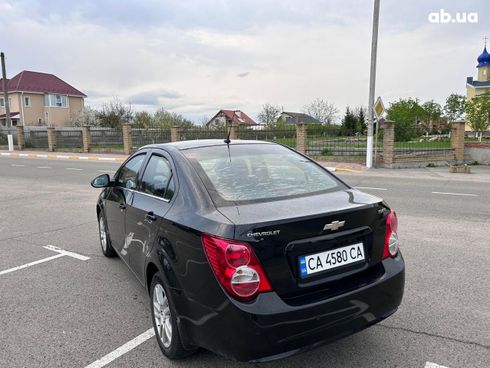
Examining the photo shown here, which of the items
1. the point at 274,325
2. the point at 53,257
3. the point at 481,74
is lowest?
the point at 53,257

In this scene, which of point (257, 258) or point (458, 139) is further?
point (458, 139)

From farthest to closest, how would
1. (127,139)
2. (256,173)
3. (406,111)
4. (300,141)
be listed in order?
1. (406,111)
2. (127,139)
3. (300,141)
4. (256,173)

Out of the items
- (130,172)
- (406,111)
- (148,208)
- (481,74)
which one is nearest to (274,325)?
(148,208)

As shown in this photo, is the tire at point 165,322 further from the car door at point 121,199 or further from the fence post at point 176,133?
the fence post at point 176,133

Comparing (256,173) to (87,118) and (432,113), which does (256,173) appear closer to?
(87,118)

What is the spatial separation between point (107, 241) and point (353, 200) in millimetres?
3437

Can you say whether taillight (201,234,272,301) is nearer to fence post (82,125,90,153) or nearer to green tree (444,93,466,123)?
fence post (82,125,90,153)

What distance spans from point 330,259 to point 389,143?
54.9ft

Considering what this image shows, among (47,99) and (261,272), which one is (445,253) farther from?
(47,99)

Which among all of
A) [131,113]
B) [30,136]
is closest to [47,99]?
[131,113]

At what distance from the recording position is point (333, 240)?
2.56m

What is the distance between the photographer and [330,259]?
2.55 meters

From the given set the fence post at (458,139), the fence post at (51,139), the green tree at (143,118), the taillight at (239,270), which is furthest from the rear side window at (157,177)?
the green tree at (143,118)

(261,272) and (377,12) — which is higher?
(377,12)
